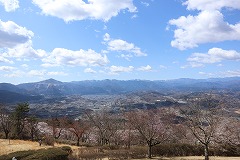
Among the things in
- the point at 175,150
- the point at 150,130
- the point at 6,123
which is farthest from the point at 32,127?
the point at 175,150

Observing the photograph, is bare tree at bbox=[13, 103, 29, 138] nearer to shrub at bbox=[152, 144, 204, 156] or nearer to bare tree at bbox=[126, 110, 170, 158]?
bare tree at bbox=[126, 110, 170, 158]

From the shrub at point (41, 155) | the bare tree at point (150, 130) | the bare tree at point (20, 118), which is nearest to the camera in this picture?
the shrub at point (41, 155)

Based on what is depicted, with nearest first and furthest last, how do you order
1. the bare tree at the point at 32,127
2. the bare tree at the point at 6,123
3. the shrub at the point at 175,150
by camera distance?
the shrub at the point at 175,150, the bare tree at the point at 32,127, the bare tree at the point at 6,123

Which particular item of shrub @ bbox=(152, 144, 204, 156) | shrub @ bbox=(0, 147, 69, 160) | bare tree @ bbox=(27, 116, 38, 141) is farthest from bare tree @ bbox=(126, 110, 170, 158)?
bare tree @ bbox=(27, 116, 38, 141)

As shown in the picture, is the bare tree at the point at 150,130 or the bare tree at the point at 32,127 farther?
the bare tree at the point at 32,127

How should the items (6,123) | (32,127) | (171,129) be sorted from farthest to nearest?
(6,123)
(32,127)
(171,129)

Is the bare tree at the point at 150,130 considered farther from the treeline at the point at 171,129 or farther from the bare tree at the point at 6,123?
the bare tree at the point at 6,123

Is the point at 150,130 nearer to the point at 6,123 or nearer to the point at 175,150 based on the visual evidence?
the point at 175,150

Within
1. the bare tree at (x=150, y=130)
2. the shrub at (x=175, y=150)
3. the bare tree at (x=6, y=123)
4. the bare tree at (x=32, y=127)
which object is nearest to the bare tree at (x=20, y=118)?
the bare tree at (x=32, y=127)

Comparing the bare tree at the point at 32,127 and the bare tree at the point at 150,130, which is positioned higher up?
the bare tree at the point at 150,130

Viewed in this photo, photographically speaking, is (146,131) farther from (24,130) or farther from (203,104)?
(24,130)

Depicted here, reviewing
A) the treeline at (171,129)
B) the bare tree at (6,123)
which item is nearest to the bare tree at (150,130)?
the treeline at (171,129)

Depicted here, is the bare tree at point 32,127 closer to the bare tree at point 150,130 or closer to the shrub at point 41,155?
the bare tree at point 150,130

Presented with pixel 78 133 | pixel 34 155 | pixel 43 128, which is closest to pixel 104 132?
pixel 78 133
